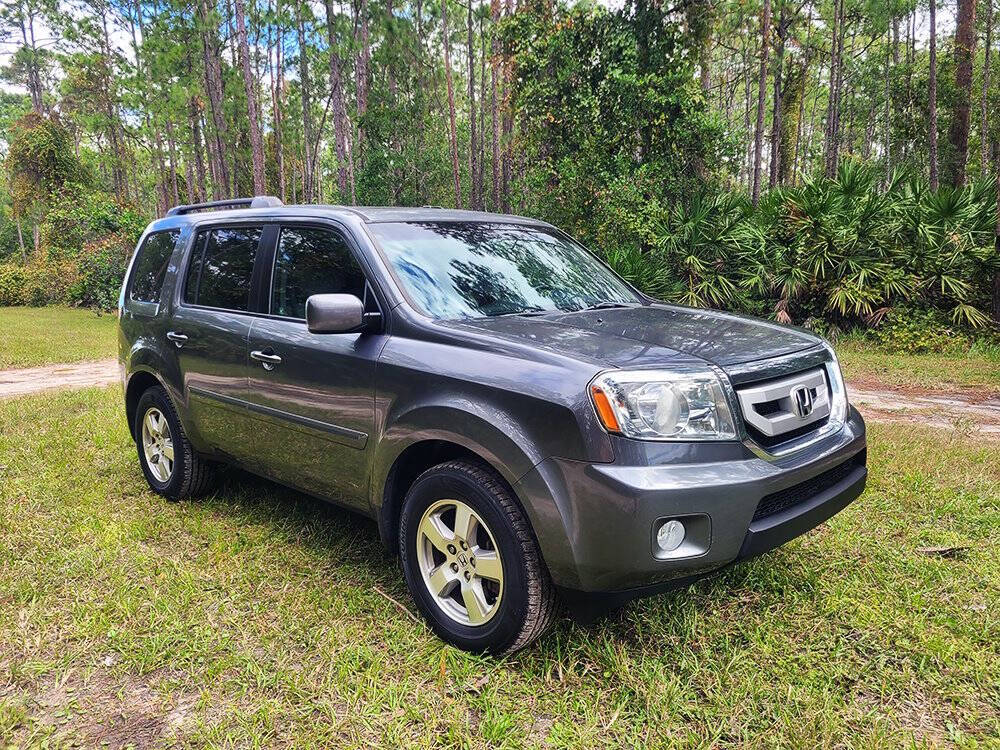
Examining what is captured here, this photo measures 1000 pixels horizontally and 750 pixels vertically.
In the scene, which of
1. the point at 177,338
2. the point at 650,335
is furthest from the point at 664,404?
the point at 177,338

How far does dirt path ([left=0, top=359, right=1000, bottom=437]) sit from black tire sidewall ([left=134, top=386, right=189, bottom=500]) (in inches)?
199

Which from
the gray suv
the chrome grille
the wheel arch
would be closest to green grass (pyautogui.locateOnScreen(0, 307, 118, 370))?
the wheel arch

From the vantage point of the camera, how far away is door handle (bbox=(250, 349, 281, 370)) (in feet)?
11.7

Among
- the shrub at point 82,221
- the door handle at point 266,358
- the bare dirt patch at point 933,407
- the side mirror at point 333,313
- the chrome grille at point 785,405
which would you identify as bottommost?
the bare dirt patch at point 933,407

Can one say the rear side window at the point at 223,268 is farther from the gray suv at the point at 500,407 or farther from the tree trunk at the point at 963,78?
the tree trunk at the point at 963,78

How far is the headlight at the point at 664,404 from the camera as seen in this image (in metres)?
2.40

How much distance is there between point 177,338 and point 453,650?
2655 mm

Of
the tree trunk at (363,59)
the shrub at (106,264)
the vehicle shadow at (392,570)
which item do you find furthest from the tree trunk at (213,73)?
the vehicle shadow at (392,570)

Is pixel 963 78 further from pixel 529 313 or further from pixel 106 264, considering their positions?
pixel 106 264

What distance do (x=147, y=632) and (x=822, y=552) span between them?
3.20 m

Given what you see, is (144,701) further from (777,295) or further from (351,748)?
(777,295)

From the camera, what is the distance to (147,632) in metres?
3.04

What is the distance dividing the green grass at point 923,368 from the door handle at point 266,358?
24.6ft

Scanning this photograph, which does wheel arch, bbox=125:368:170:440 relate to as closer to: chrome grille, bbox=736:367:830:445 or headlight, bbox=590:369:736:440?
headlight, bbox=590:369:736:440
